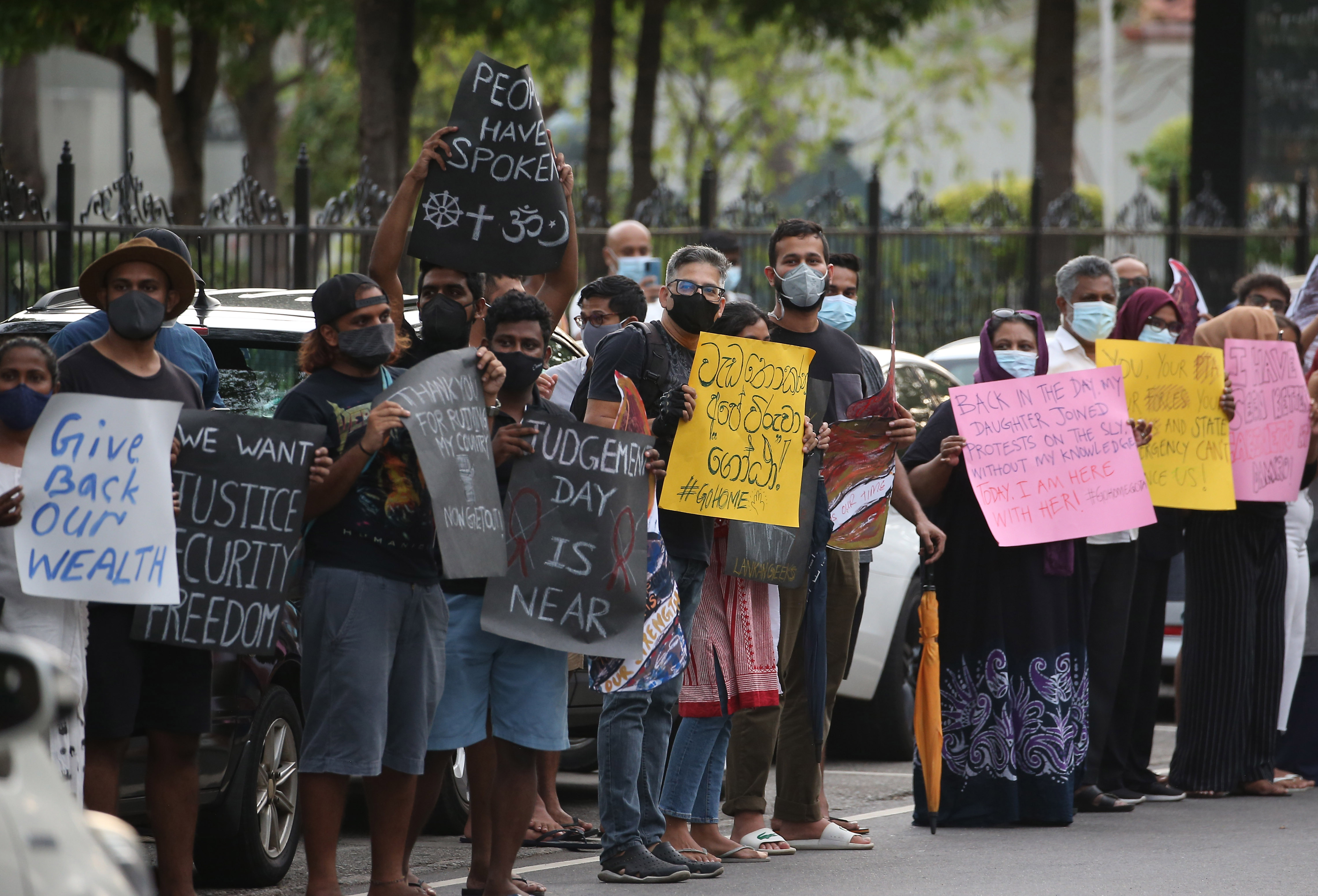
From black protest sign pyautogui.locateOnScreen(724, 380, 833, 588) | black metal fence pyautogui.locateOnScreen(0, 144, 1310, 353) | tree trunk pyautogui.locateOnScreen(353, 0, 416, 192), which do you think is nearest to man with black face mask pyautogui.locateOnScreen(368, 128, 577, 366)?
A: black protest sign pyautogui.locateOnScreen(724, 380, 833, 588)

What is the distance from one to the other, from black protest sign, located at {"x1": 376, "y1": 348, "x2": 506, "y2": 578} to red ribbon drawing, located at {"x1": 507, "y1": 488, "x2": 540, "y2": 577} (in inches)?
7.1

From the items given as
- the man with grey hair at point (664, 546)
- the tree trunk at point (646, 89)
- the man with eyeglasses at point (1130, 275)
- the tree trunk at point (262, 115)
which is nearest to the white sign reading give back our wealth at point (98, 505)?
the man with grey hair at point (664, 546)

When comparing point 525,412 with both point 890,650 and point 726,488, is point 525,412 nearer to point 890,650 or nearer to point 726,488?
point 726,488

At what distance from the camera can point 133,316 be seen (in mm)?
5320

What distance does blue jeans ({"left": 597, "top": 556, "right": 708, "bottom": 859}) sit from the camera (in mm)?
6172

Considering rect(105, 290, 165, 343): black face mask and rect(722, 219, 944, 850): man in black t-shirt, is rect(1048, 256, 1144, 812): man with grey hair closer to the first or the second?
rect(722, 219, 944, 850): man in black t-shirt

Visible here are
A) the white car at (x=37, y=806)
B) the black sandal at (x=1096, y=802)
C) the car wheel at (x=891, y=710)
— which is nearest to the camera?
the white car at (x=37, y=806)

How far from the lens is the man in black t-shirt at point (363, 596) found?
536cm

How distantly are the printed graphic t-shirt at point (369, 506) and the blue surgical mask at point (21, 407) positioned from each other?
0.66 m

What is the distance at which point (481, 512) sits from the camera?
5.58 m

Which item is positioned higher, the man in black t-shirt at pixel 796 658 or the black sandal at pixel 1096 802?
the man in black t-shirt at pixel 796 658

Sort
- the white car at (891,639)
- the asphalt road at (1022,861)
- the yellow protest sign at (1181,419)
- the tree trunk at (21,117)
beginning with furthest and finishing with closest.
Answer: the tree trunk at (21,117), the white car at (891,639), the yellow protest sign at (1181,419), the asphalt road at (1022,861)

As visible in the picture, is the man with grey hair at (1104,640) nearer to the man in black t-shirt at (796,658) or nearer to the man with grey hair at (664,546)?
the man in black t-shirt at (796,658)

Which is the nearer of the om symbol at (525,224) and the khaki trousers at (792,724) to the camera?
the om symbol at (525,224)
